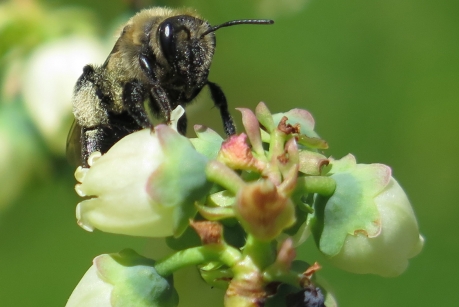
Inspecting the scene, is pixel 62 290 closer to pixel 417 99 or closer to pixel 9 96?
pixel 9 96

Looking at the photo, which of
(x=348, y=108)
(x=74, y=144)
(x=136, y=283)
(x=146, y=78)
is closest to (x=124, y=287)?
(x=136, y=283)

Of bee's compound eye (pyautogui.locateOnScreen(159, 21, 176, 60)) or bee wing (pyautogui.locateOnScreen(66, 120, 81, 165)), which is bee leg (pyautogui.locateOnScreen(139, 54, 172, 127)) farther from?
bee wing (pyautogui.locateOnScreen(66, 120, 81, 165))

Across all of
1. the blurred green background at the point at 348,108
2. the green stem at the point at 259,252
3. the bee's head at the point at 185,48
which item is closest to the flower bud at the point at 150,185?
the green stem at the point at 259,252

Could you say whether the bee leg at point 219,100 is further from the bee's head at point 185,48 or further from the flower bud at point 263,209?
the flower bud at point 263,209

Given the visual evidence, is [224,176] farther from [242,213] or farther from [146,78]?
[146,78]

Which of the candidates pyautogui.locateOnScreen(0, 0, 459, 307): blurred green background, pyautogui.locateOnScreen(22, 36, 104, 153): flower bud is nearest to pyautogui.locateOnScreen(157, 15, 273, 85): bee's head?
pyautogui.locateOnScreen(22, 36, 104, 153): flower bud

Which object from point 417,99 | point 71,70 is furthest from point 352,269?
point 417,99

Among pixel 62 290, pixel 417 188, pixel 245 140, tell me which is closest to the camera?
pixel 245 140

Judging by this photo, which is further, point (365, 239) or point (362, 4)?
point (362, 4)
